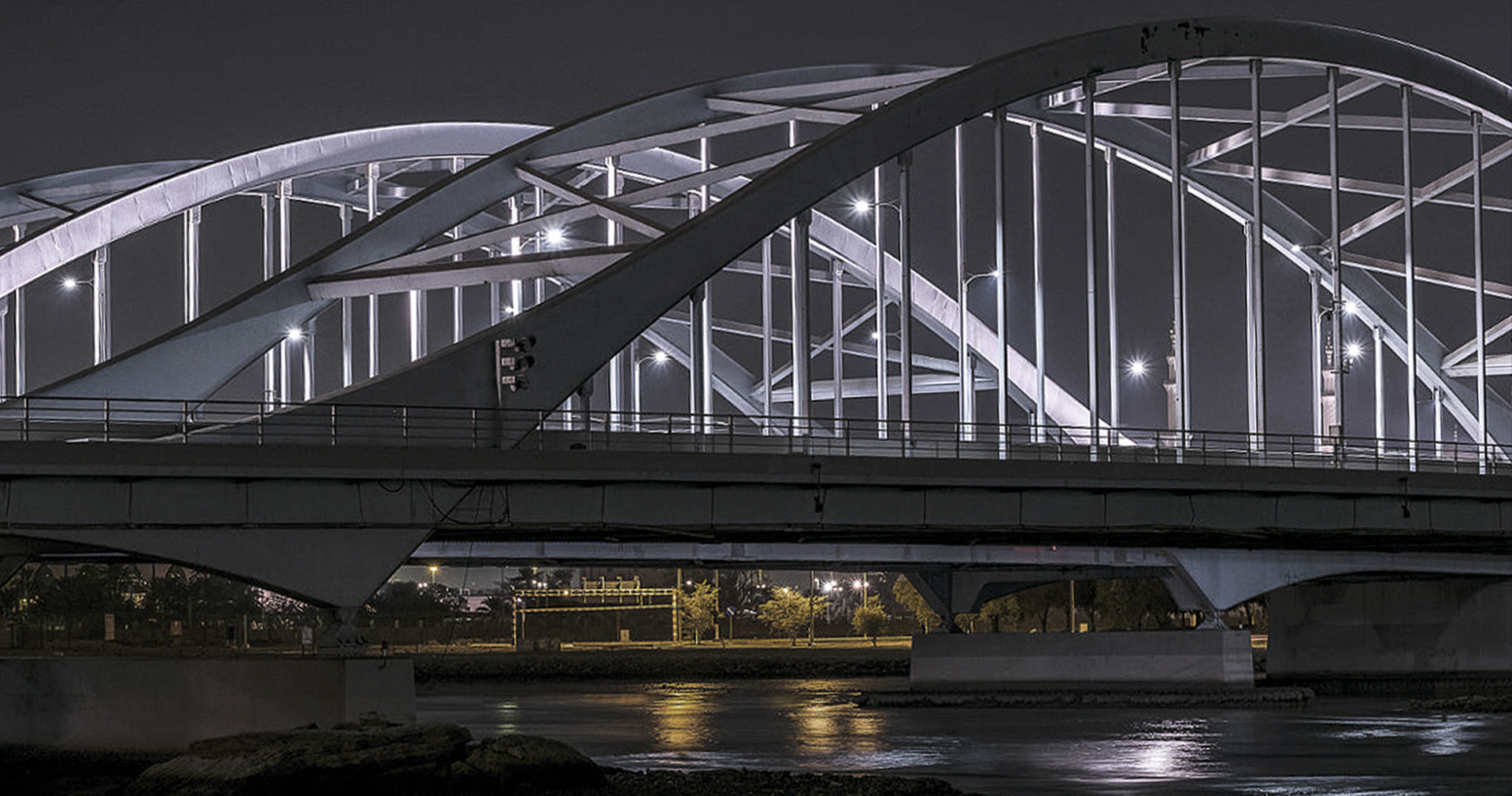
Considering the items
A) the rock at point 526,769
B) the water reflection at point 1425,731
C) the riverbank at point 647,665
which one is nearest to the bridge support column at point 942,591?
the riverbank at point 647,665

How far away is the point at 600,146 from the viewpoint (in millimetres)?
65375

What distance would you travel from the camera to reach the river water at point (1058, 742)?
41812mm

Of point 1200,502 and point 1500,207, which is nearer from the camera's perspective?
point 1200,502

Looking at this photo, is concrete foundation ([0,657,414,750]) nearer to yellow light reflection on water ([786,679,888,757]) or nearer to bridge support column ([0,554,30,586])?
bridge support column ([0,554,30,586])

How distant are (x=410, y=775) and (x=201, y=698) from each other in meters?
7.19

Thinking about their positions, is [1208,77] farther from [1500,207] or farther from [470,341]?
[470,341]

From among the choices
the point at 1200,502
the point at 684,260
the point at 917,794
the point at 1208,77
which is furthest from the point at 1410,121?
the point at 917,794

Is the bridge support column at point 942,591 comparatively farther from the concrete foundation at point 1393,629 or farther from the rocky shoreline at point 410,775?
the rocky shoreline at point 410,775

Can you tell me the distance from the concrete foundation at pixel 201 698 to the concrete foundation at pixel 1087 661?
34.1 meters

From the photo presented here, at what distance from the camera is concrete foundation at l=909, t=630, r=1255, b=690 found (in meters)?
71.1

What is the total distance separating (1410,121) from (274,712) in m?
46.4

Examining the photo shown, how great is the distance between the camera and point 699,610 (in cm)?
15925

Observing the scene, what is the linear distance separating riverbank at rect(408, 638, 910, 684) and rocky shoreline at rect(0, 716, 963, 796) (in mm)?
64119

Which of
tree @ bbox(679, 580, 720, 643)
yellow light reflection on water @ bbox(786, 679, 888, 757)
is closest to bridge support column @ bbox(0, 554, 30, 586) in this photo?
yellow light reflection on water @ bbox(786, 679, 888, 757)
